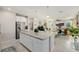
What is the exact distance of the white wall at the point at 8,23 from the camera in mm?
2045

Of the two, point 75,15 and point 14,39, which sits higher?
point 75,15

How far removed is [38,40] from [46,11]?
638 mm

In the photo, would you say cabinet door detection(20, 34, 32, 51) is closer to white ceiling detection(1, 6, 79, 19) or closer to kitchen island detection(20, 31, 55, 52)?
kitchen island detection(20, 31, 55, 52)

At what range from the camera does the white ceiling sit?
205 cm

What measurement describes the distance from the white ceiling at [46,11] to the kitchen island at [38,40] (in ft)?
1.26

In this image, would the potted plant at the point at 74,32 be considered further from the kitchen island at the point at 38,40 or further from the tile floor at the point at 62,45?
the kitchen island at the point at 38,40

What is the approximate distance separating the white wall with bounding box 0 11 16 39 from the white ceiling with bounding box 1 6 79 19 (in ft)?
0.54

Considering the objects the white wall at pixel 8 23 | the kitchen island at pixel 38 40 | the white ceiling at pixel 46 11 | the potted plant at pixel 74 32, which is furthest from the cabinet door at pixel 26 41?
the potted plant at pixel 74 32

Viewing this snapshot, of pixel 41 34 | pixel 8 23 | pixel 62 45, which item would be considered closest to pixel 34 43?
pixel 41 34

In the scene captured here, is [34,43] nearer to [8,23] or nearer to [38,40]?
[38,40]

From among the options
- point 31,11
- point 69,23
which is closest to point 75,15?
point 69,23

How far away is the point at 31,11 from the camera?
81.1 inches
